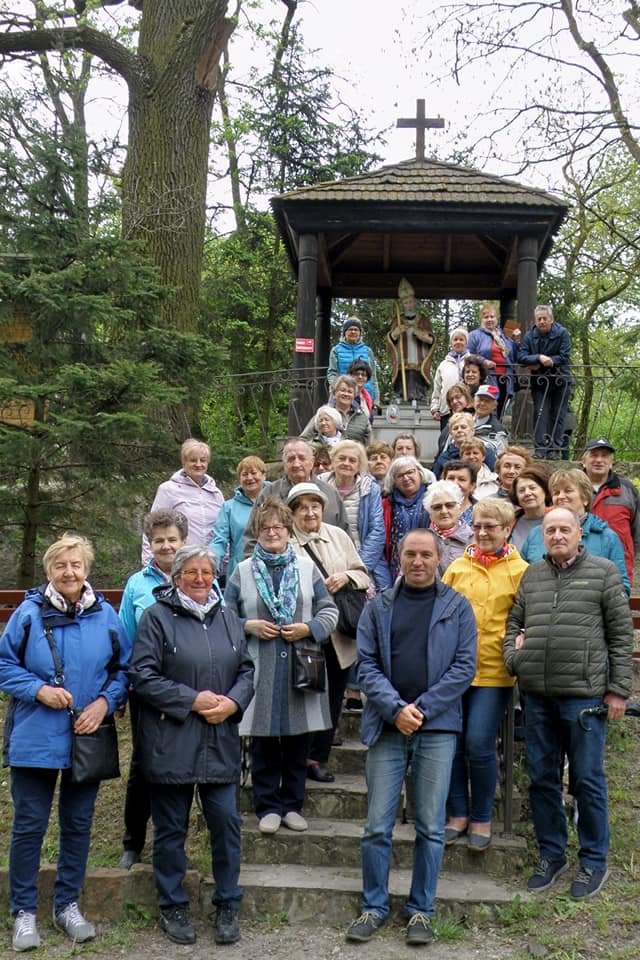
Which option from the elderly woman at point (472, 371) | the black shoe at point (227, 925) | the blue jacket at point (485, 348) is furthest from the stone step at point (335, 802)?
the blue jacket at point (485, 348)

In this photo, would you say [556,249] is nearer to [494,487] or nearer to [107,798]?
[494,487]

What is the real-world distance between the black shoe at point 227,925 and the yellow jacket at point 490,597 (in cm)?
152

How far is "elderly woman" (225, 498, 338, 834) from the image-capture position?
4.48 metres

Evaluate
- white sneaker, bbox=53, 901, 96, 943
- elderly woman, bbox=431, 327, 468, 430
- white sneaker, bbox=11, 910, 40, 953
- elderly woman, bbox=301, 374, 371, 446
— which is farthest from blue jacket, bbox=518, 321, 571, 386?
white sneaker, bbox=11, 910, 40, 953

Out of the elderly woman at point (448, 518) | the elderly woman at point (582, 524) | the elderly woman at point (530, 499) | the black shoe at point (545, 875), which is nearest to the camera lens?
the black shoe at point (545, 875)

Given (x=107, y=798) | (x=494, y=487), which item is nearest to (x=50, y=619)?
(x=107, y=798)

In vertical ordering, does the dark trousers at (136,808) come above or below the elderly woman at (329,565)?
below

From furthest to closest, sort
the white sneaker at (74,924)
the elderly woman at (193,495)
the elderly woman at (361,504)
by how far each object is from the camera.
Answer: the elderly woman at (193,495), the elderly woman at (361,504), the white sneaker at (74,924)

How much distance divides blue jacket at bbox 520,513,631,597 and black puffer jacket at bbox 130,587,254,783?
1676 mm

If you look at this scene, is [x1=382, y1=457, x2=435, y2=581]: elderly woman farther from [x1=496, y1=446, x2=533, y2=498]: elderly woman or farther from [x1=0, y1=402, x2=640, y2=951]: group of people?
[x1=0, y1=402, x2=640, y2=951]: group of people

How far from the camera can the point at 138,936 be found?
409 centimetres

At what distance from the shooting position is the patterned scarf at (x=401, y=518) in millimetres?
5473

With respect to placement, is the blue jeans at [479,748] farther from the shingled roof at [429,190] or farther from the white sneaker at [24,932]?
the shingled roof at [429,190]

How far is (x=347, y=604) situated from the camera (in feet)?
16.0
